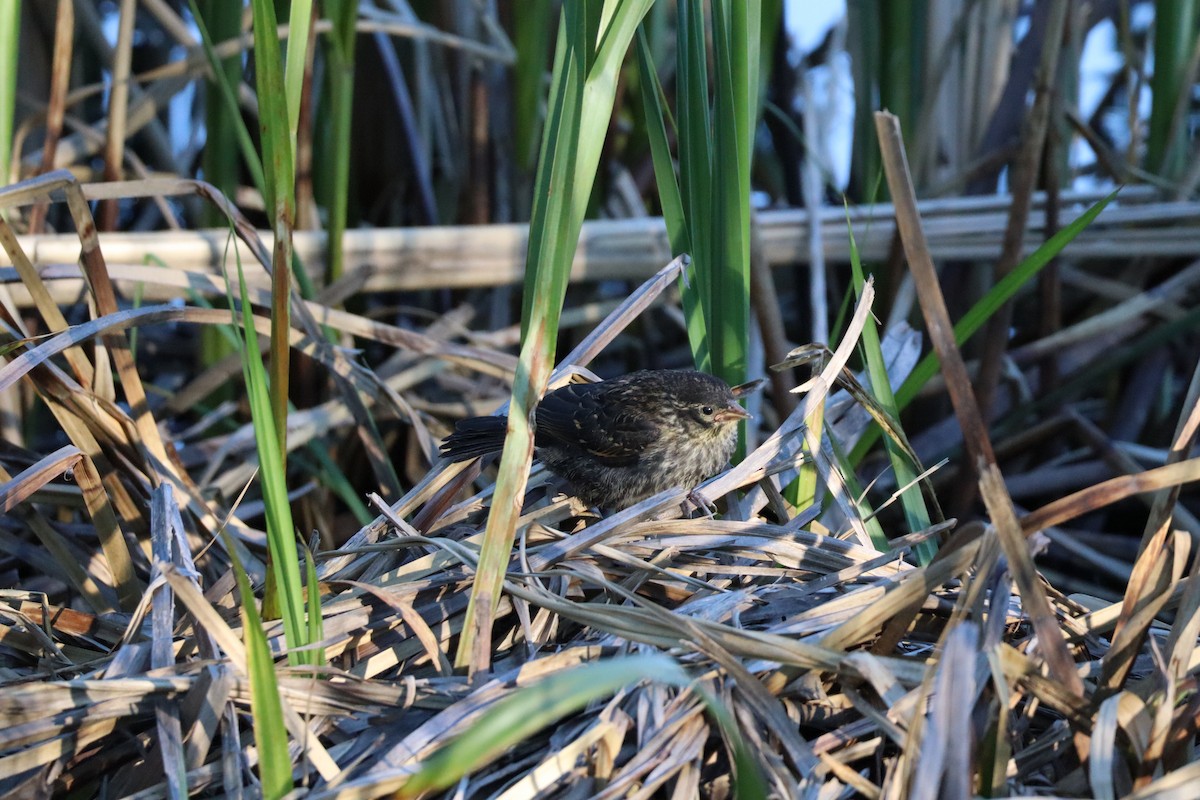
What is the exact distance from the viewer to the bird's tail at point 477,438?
97.3 inches

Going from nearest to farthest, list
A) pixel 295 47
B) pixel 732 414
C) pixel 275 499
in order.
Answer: pixel 275 499
pixel 295 47
pixel 732 414

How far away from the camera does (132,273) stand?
9.05ft

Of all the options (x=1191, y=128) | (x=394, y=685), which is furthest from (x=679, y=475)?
(x=1191, y=128)

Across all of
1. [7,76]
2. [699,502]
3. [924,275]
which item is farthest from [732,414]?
[7,76]

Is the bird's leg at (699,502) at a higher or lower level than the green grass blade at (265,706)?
lower

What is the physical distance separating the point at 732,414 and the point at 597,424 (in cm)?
43

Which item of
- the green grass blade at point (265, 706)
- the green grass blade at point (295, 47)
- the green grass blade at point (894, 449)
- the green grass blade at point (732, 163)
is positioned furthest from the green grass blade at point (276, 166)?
the green grass blade at point (894, 449)

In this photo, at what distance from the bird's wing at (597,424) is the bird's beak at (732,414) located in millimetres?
311

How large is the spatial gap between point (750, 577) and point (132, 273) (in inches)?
69.8

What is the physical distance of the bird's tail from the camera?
8.11ft

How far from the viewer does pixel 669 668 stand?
3.76 feet

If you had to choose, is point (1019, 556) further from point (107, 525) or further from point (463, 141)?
point (463, 141)

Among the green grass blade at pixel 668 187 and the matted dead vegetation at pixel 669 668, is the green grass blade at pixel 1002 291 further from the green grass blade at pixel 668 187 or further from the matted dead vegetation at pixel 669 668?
the green grass blade at pixel 668 187

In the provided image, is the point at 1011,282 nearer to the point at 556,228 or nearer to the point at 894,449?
the point at 894,449
